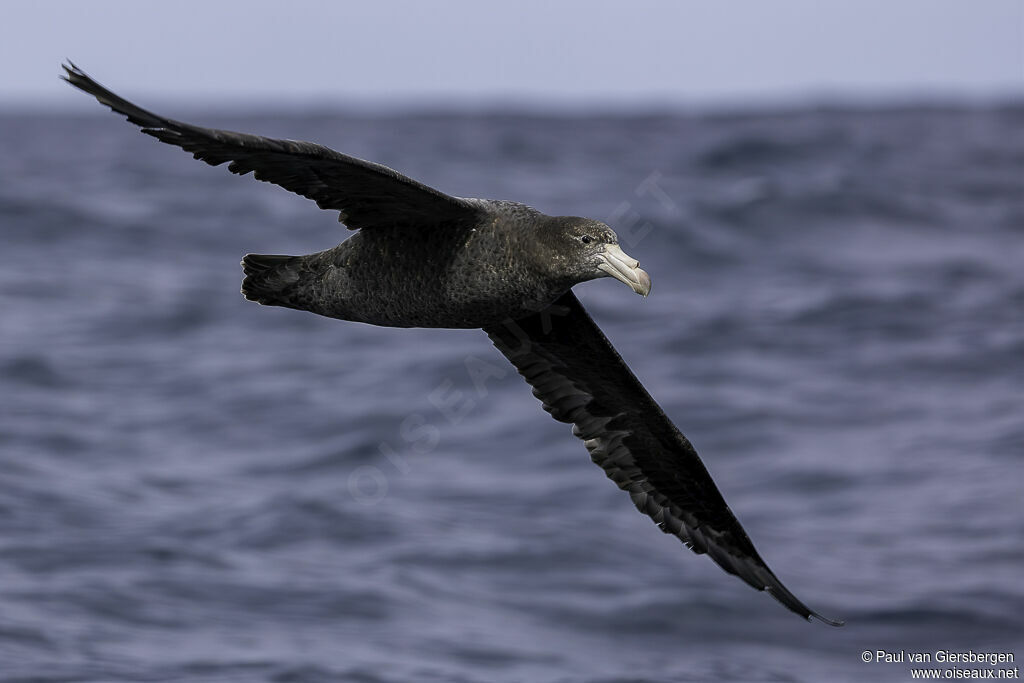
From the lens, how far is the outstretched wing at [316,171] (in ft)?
18.1

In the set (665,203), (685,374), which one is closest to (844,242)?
(665,203)

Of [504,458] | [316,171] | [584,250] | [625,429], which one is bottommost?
[584,250]

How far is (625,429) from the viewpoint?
869 centimetres

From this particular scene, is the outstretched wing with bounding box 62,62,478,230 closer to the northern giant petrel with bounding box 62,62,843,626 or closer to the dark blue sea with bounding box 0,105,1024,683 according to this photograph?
the northern giant petrel with bounding box 62,62,843,626

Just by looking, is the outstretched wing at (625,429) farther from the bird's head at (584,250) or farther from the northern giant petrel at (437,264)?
the bird's head at (584,250)

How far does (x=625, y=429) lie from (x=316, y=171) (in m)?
3.05

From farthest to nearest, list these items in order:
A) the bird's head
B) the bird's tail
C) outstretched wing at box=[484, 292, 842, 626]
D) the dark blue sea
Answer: the dark blue sea < outstretched wing at box=[484, 292, 842, 626] < the bird's tail < the bird's head

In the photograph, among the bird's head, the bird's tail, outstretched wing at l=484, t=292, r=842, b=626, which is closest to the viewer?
the bird's head

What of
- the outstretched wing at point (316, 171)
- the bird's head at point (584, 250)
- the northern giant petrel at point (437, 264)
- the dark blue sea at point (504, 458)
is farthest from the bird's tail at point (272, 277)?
the dark blue sea at point (504, 458)

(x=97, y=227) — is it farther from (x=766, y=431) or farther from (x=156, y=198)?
(x=766, y=431)

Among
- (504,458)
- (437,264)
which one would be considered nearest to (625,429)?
(437,264)

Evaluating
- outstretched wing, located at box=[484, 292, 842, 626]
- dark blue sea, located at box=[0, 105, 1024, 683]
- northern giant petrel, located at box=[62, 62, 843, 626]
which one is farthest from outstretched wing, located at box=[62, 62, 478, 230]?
dark blue sea, located at box=[0, 105, 1024, 683]

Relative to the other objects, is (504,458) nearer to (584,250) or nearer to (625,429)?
(625,429)

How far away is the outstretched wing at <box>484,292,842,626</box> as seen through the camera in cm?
831
